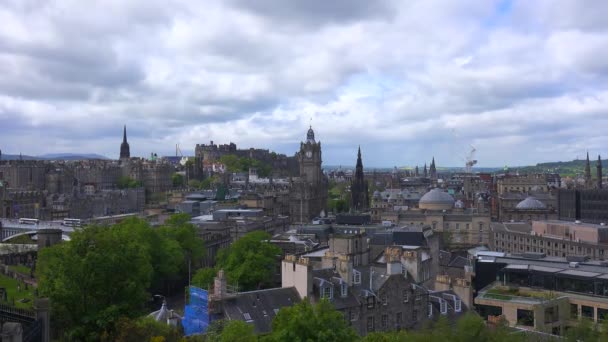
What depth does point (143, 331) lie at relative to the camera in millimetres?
29922

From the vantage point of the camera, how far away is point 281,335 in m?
28.0

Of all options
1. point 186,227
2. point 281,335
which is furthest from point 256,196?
point 281,335

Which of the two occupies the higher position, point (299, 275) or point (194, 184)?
point (194, 184)

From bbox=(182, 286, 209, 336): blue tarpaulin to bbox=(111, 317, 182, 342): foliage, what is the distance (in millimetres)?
2661

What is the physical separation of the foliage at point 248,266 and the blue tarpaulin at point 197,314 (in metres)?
14.2

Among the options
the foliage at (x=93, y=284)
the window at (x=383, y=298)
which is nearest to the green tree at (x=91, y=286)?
the foliage at (x=93, y=284)

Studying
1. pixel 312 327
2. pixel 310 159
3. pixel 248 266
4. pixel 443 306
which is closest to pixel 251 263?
pixel 248 266

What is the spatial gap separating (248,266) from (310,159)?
91879mm

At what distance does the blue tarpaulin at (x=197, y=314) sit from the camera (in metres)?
35.3

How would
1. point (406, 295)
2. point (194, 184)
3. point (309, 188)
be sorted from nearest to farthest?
1. point (406, 295)
2. point (309, 188)
3. point (194, 184)

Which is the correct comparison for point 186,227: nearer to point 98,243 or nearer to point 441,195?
point 98,243

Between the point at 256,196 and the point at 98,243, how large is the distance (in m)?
73.5

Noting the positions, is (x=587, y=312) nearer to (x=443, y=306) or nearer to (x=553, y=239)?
(x=443, y=306)

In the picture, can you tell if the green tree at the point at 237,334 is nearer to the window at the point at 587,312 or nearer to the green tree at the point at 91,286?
the green tree at the point at 91,286
